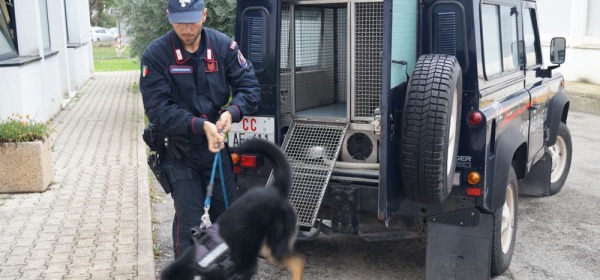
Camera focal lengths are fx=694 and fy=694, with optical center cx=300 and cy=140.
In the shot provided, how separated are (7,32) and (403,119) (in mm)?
8777

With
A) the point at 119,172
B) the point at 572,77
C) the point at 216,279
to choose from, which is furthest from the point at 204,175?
the point at 572,77

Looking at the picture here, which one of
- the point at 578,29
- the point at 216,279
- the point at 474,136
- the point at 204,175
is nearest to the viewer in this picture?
the point at 216,279

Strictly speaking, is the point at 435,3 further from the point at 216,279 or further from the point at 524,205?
the point at 524,205

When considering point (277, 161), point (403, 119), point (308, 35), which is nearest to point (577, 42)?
point (308, 35)

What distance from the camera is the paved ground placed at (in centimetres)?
509

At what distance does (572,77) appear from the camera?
1633 cm

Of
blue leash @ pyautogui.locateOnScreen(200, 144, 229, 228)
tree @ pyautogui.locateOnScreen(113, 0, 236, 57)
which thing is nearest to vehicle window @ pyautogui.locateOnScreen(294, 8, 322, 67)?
blue leash @ pyautogui.locateOnScreen(200, 144, 229, 228)

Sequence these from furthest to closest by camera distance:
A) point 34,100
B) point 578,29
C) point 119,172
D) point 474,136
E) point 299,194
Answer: point 578,29 → point 34,100 → point 119,172 → point 299,194 → point 474,136

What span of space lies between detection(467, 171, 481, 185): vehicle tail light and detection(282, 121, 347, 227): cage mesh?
95cm

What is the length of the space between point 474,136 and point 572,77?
516 inches

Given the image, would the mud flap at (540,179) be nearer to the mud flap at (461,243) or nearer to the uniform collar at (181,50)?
the mud flap at (461,243)

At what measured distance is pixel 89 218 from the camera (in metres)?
6.35

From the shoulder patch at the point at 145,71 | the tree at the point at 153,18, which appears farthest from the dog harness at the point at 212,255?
the tree at the point at 153,18

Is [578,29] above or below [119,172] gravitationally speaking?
above
